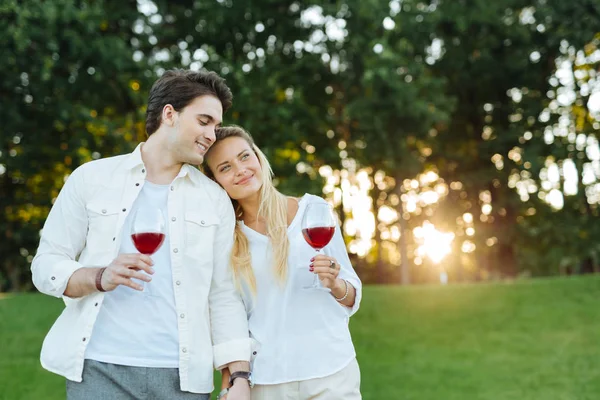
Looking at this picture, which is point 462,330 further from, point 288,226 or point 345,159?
point 288,226

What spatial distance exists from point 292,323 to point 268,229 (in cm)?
48

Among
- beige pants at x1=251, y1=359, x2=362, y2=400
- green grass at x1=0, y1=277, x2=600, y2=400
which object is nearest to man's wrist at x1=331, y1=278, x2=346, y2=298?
beige pants at x1=251, y1=359, x2=362, y2=400

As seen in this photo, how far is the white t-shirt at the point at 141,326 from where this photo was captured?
3148 mm

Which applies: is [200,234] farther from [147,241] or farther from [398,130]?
[398,130]

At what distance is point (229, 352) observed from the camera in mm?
3398

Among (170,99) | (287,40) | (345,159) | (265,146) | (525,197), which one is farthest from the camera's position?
(525,197)

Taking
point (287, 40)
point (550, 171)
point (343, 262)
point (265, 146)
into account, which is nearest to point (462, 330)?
point (265, 146)

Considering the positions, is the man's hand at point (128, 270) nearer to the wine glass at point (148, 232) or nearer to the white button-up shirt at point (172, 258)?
the wine glass at point (148, 232)

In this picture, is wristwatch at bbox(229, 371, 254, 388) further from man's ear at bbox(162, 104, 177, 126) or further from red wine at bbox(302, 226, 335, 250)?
man's ear at bbox(162, 104, 177, 126)

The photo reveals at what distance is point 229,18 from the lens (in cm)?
1627

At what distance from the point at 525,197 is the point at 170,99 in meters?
20.8

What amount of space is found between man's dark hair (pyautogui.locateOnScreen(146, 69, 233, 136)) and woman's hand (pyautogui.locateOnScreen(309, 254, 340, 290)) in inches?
35.7

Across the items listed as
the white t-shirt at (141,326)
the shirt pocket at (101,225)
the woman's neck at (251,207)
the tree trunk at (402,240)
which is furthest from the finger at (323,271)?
the tree trunk at (402,240)

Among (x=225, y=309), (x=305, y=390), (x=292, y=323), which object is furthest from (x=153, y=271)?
(x=305, y=390)
